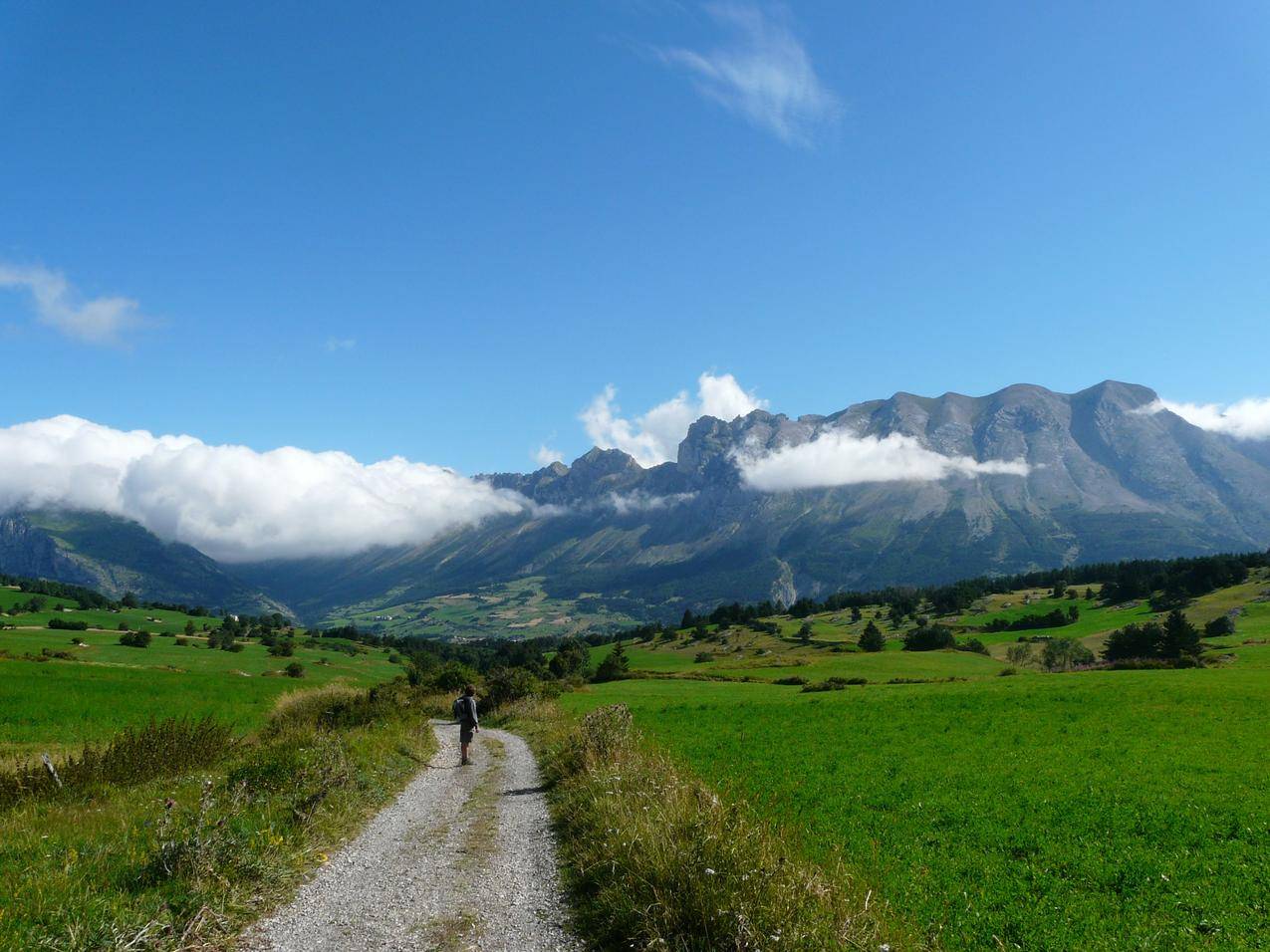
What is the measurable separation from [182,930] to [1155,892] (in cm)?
1720

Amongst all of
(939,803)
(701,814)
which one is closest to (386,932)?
(701,814)

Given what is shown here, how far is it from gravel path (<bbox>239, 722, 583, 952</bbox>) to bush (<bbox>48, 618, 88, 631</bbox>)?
499ft

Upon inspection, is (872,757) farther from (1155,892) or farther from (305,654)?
(305,654)

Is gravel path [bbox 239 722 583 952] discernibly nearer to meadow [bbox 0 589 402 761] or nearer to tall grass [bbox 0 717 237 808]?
tall grass [bbox 0 717 237 808]

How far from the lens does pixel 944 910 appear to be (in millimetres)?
12062

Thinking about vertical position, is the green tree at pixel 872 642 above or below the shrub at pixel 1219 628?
below

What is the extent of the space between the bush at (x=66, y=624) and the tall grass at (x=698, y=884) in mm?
160695

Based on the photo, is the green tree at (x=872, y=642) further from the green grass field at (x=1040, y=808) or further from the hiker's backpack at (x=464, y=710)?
the hiker's backpack at (x=464, y=710)

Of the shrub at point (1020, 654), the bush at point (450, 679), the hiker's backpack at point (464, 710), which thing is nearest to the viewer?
the hiker's backpack at point (464, 710)

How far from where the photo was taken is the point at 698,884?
9.99 meters

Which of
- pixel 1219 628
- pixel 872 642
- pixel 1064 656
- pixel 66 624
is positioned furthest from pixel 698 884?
pixel 66 624

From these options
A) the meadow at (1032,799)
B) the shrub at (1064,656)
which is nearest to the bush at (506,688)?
the meadow at (1032,799)

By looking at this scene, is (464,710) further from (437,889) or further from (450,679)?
(450,679)

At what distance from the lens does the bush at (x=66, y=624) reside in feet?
433
